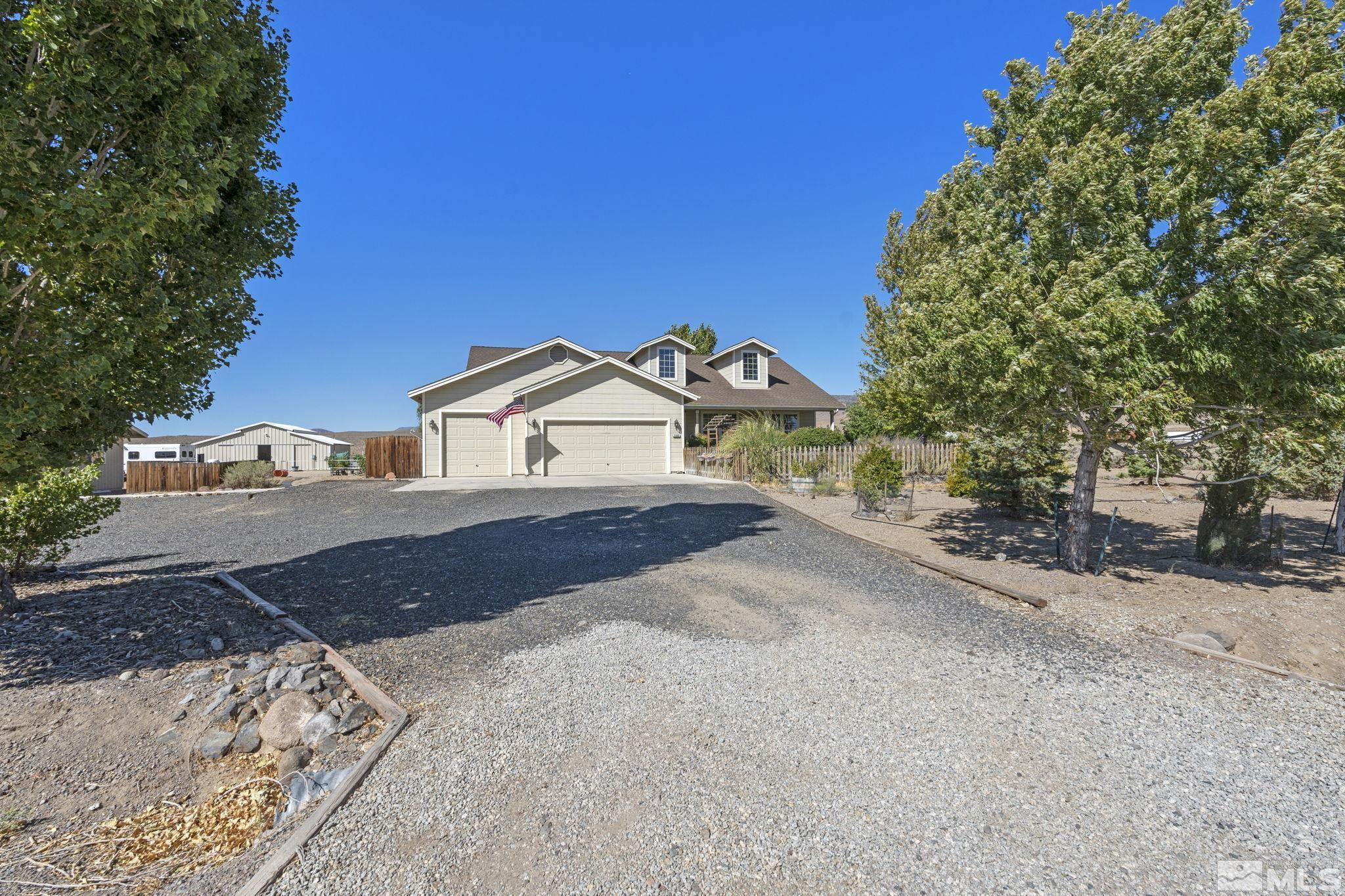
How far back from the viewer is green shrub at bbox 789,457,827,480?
1570 cm

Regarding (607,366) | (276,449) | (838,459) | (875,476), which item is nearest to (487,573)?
(875,476)

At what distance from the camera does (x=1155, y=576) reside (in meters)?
7.58

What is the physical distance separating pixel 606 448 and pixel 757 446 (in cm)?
640

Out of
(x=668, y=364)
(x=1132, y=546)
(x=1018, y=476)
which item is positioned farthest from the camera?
(x=668, y=364)

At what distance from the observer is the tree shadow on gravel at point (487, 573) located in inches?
226

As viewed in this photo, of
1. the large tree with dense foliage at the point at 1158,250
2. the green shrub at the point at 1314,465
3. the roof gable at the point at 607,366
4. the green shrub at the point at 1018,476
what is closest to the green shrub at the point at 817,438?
the roof gable at the point at 607,366

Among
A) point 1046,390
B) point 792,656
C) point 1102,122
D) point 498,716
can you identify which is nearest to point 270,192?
point 498,716

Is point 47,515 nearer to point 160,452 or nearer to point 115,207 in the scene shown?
point 115,207

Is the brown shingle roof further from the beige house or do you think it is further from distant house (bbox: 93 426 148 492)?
distant house (bbox: 93 426 148 492)

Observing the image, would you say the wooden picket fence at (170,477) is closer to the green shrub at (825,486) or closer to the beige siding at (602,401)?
the beige siding at (602,401)

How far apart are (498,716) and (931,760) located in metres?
2.62

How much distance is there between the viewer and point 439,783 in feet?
10.0

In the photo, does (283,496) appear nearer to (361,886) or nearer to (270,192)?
(270,192)

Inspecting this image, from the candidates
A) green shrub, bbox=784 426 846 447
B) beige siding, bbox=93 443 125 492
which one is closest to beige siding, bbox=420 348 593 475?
green shrub, bbox=784 426 846 447
